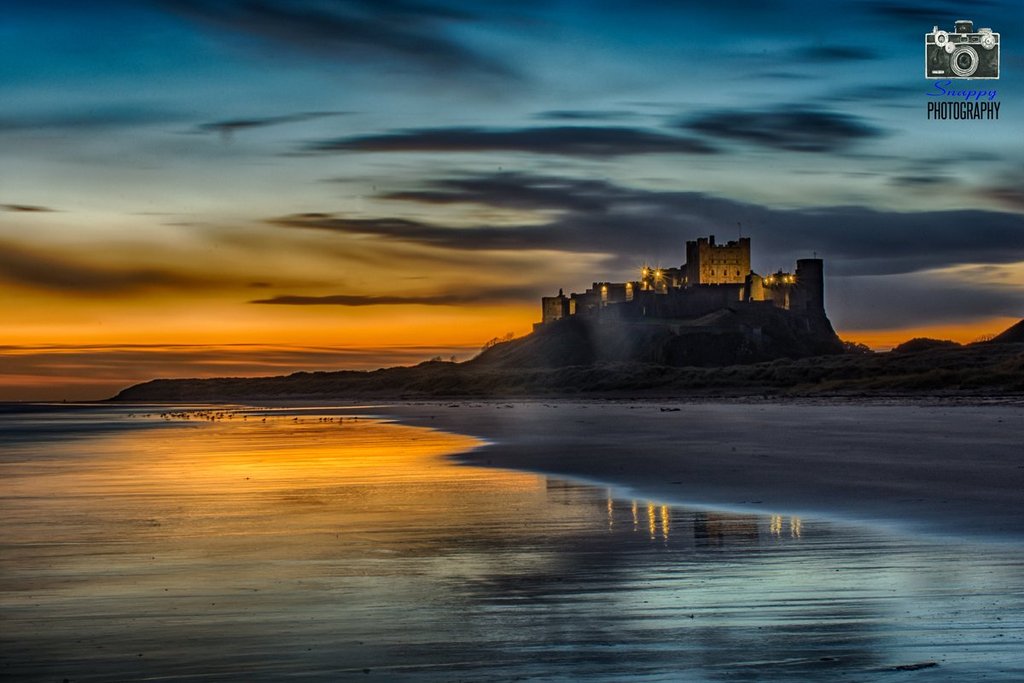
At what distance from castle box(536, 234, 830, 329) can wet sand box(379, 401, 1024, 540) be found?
99.1 metres

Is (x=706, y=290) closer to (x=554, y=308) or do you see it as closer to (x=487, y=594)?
(x=554, y=308)

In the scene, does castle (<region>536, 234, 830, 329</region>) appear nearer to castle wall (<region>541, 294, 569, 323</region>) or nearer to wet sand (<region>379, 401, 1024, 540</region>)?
castle wall (<region>541, 294, 569, 323</region>)

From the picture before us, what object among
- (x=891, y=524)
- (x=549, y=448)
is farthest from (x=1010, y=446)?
(x=891, y=524)

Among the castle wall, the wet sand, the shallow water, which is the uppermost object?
the castle wall

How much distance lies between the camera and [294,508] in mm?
12430

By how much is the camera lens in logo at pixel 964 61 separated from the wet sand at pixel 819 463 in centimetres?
1000

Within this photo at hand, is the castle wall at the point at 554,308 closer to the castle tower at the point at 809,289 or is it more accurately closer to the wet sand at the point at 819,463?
the castle tower at the point at 809,289

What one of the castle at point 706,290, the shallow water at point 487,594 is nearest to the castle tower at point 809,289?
Result: the castle at point 706,290

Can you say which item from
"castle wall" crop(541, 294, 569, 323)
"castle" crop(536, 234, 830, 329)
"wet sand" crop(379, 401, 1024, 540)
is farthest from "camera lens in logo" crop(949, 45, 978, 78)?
"castle wall" crop(541, 294, 569, 323)

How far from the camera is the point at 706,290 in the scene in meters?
132

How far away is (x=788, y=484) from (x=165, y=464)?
11634mm

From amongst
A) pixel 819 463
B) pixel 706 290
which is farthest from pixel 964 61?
pixel 706 290

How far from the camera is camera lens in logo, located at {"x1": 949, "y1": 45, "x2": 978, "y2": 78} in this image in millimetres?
32594

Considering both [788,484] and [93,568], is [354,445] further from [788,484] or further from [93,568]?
[93,568]
